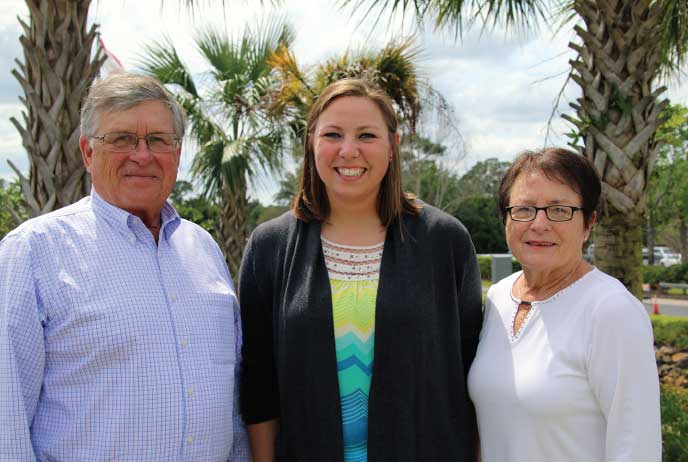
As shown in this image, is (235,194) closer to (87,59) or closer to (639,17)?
(87,59)

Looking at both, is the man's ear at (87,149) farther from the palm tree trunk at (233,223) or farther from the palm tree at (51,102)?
the palm tree trunk at (233,223)

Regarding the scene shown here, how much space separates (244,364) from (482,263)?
27424mm

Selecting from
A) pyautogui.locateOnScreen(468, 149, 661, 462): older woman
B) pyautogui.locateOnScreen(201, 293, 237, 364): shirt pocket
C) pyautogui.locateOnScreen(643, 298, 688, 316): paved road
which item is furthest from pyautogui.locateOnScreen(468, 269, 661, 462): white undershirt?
pyautogui.locateOnScreen(643, 298, 688, 316): paved road

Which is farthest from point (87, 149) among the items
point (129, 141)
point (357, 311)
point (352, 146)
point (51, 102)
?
point (51, 102)

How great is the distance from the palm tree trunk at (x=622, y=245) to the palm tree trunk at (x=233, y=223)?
655 centimetres

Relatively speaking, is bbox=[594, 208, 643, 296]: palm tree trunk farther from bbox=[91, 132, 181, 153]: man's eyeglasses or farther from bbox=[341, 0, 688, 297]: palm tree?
bbox=[91, 132, 181, 153]: man's eyeglasses

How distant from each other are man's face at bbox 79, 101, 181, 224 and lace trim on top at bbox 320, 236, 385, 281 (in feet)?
2.25

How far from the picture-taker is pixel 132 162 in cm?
229

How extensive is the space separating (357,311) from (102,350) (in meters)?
0.87

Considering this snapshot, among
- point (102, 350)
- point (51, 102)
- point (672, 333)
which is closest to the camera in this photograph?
point (102, 350)

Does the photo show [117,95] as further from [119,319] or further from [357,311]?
[357,311]

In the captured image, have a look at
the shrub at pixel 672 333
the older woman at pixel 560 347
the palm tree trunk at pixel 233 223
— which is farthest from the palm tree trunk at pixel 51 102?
the shrub at pixel 672 333

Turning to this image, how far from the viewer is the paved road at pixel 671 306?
57.2ft

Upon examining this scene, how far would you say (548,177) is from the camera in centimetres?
229
